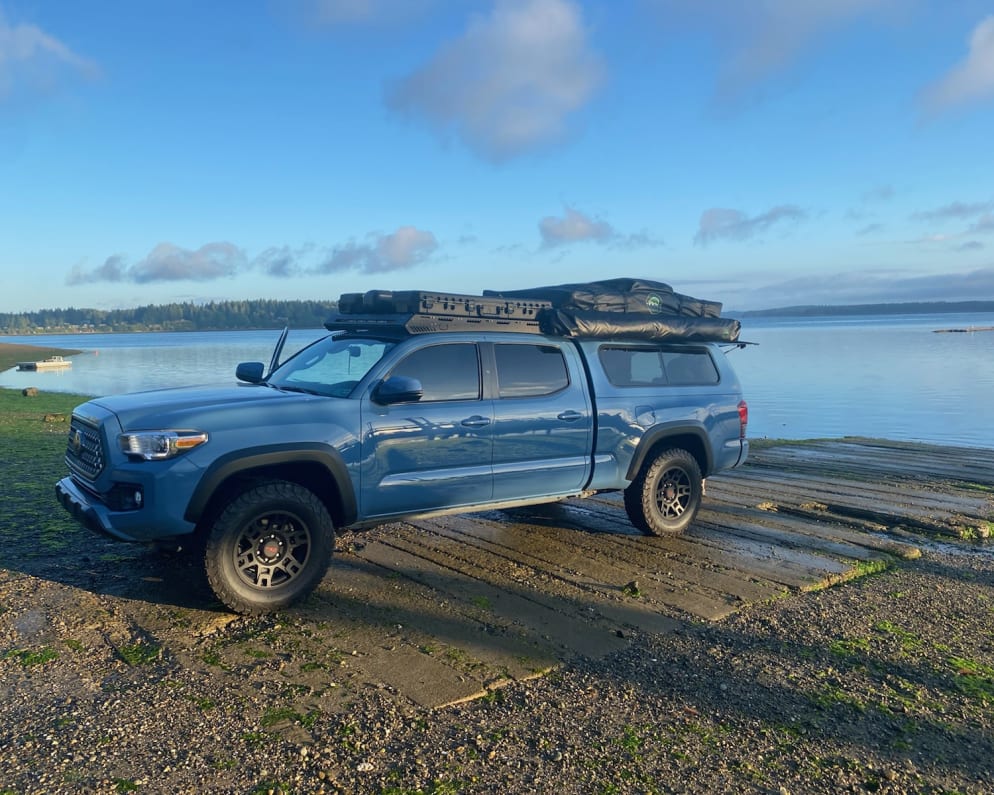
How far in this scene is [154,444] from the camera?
15.2ft

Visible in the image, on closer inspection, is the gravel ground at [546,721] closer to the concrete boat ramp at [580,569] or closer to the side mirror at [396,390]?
the concrete boat ramp at [580,569]

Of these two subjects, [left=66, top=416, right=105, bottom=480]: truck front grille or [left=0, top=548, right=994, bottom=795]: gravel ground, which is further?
[left=66, top=416, right=105, bottom=480]: truck front grille

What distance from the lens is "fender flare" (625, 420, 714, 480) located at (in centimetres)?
685

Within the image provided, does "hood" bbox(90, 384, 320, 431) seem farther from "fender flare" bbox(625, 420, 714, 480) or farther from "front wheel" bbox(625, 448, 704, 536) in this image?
"front wheel" bbox(625, 448, 704, 536)

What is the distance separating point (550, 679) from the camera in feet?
13.5

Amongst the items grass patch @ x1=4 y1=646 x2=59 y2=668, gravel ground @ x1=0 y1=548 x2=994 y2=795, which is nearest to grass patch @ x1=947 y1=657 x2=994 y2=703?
gravel ground @ x1=0 y1=548 x2=994 y2=795

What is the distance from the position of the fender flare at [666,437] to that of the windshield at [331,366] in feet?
8.02

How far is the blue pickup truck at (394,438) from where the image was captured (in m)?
4.72

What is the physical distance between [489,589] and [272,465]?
68.2 inches

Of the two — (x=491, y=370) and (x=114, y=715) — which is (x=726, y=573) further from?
(x=114, y=715)

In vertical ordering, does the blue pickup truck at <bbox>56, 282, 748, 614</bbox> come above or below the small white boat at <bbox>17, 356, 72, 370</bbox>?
above

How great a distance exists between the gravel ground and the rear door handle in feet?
6.01

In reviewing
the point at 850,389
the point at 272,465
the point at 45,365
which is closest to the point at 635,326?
the point at 272,465

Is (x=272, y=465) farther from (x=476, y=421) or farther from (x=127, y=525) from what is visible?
(x=476, y=421)
